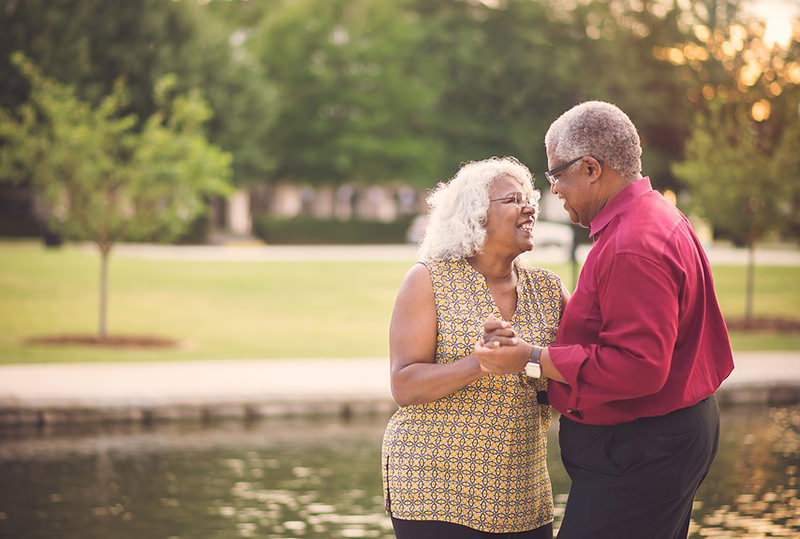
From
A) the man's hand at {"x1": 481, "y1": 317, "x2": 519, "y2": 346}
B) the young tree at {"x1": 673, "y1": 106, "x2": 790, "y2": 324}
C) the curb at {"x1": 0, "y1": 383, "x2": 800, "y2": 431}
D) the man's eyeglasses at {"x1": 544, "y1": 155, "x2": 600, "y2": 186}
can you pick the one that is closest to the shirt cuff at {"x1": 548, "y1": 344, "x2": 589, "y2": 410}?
the man's hand at {"x1": 481, "y1": 317, "x2": 519, "y2": 346}

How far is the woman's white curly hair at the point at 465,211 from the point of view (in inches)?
144

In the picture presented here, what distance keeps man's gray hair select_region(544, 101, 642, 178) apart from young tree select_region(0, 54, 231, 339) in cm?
1486

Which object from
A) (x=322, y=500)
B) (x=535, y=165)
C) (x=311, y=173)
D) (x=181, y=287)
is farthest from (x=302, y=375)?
(x=311, y=173)

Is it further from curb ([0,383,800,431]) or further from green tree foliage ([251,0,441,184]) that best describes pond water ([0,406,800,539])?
green tree foliage ([251,0,441,184])

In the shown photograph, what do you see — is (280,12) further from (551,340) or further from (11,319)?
(551,340)

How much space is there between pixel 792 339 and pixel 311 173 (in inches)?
1619

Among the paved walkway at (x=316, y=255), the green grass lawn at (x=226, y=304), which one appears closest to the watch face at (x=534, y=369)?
the green grass lawn at (x=226, y=304)

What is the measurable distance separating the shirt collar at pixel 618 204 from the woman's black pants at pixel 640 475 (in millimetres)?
583

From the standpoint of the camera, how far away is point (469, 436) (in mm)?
3584

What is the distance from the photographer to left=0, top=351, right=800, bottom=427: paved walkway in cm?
1098

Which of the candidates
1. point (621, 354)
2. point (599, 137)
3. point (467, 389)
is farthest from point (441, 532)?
point (599, 137)

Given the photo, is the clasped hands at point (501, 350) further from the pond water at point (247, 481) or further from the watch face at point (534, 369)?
the pond water at point (247, 481)

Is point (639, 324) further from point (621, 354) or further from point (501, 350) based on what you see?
point (501, 350)

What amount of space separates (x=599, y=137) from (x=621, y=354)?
A: 2.17ft
